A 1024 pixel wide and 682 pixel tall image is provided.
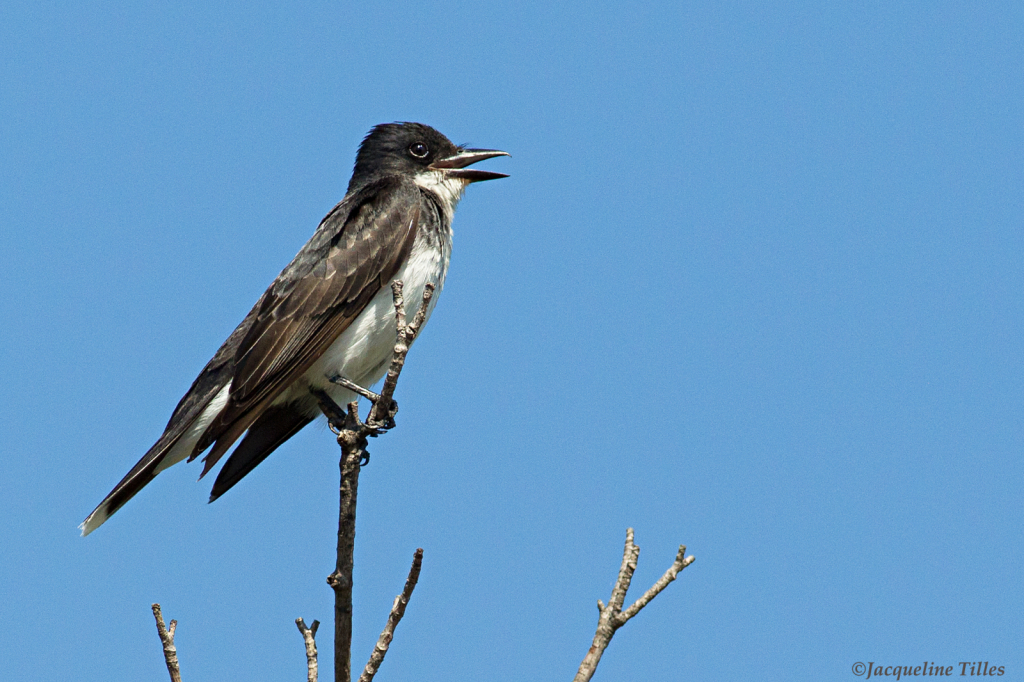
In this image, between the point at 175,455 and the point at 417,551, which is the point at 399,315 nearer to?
the point at 417,551

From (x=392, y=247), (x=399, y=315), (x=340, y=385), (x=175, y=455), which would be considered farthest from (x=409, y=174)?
(x=399, y=315)

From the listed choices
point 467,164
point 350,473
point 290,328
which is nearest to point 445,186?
point 467,164

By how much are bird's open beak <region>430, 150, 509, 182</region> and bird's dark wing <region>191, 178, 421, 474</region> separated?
0.61 meters

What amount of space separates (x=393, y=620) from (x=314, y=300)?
3.39 m

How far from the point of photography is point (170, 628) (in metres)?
4.29

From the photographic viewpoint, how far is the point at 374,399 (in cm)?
619

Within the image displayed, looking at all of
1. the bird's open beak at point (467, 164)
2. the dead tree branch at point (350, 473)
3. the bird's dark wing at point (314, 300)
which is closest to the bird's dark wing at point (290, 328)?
the bird's dark wing at point (314, 300)

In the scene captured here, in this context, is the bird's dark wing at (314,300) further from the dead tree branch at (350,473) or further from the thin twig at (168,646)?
the thin twig at (168,646)

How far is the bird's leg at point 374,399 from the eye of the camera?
215 inches

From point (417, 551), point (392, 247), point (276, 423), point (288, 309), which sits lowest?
point (417, 551)

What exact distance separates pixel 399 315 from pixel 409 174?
146 inches

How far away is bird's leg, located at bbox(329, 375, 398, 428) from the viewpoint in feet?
18.0

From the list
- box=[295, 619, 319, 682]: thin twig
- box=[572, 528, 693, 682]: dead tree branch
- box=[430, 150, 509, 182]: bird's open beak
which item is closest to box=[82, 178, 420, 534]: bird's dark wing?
box=[430, 150, 509, 182]: bird's open beak

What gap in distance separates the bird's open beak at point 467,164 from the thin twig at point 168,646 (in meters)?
4.79
